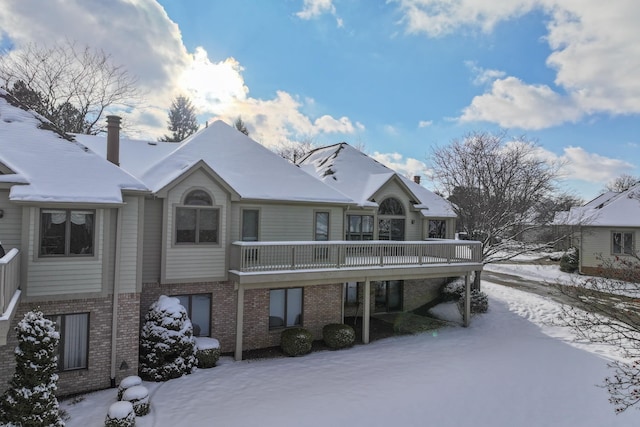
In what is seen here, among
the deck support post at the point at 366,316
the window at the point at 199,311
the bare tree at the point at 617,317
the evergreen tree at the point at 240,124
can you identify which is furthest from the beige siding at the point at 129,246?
the evergreen tree at the point at 240,124

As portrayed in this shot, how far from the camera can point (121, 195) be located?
33.6 feet

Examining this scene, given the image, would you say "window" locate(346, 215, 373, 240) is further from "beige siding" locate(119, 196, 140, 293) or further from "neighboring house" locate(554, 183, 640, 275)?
"neighboring house" locate(554, 183, 640, 275)

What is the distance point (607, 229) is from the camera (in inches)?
1120

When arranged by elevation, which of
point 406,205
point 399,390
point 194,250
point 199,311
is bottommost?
point 399,390

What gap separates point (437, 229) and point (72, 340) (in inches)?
687

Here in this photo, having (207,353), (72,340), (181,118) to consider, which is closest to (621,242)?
(207,353)

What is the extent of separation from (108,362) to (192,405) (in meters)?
A: 2.88

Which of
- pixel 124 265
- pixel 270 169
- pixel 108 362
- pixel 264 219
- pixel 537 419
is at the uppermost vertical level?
pixel 270 169

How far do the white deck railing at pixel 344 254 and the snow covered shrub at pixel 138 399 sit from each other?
15.8 feet

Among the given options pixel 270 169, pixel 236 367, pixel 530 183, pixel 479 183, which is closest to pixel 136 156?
pixel 270 169

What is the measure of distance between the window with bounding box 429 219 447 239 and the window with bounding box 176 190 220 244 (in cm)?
1257

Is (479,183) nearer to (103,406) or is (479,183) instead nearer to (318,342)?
(318,342)

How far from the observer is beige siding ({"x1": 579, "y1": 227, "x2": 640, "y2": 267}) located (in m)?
28.4

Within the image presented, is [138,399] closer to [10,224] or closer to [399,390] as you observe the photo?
[10,224]
